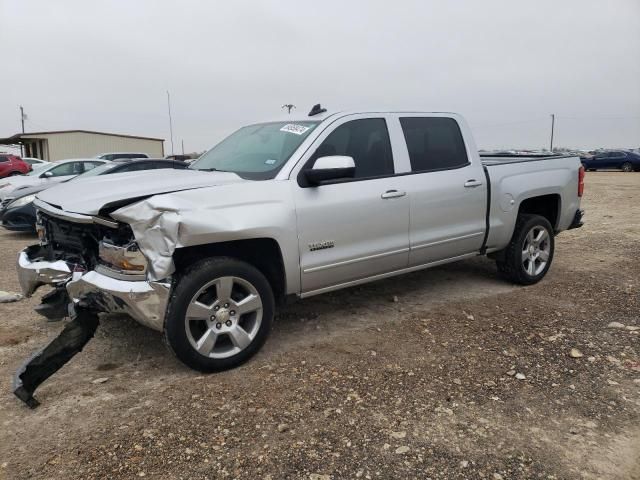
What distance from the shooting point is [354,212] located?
4.03 meters

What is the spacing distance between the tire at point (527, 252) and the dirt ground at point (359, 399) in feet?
1.65

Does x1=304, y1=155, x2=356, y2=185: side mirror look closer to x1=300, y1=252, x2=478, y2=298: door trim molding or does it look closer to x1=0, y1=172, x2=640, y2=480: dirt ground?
x1=300, y1=252, x2=478, y2=298: door trim molding

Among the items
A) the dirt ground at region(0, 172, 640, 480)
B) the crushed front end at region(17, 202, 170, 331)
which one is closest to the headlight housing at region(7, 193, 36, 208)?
the dirt ground at region(0, 172, 640, 480)

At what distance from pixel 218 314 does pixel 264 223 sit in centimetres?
68

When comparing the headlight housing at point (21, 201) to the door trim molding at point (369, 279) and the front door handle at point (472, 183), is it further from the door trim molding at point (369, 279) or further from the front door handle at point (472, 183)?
the front door handle at point (472, 183)

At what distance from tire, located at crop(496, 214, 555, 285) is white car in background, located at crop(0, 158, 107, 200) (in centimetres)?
879

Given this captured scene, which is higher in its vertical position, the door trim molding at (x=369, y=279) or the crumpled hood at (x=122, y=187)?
the crumpled hood at (x=122, y=187)

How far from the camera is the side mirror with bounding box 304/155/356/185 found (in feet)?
12.1

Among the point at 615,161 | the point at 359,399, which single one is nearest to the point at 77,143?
the point at 615,161

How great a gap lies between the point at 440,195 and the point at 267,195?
1.74 meters

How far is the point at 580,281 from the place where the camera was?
226 inches

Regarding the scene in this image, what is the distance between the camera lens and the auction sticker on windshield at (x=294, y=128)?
416 centimetres

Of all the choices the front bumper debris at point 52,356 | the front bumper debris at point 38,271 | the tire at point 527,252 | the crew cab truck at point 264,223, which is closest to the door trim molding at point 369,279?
the crew cab truck at point 264,223

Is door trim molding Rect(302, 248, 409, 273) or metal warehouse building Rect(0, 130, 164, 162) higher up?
metal warehouse building Rect(0, 130, 164, 162)
